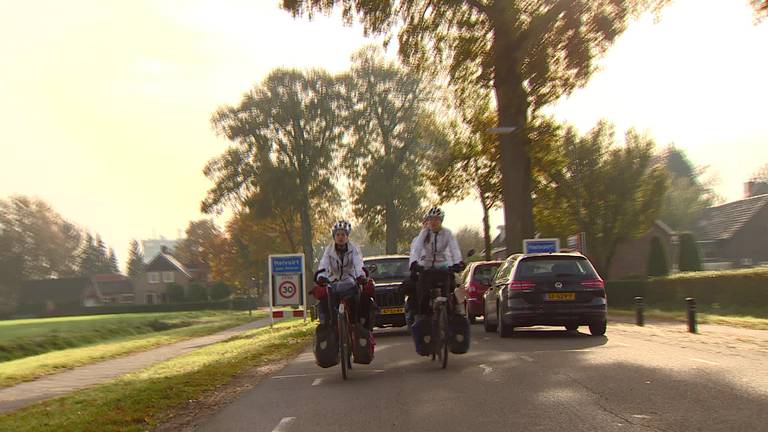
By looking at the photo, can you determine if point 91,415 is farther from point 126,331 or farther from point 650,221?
point 650,221

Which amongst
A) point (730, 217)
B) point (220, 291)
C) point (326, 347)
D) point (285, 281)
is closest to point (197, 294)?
point (220, 291)

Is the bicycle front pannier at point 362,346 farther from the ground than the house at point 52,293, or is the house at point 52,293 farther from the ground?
the house at point 52,293

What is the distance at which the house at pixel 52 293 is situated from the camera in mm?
92438

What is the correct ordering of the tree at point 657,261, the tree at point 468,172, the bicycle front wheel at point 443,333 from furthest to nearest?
the tree at point 657,261 → the tree at point 468,172 → the bicycle front wheel at point 443,333

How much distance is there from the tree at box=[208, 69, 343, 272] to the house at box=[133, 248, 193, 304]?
63106 millimetres

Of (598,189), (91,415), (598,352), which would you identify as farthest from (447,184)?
(91,415)

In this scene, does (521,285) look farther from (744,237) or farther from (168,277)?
(168,277)

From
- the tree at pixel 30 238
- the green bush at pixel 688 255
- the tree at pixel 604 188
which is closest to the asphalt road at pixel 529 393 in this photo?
the tree at pixel 604 188

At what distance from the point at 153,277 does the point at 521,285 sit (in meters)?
104

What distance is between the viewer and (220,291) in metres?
84.4

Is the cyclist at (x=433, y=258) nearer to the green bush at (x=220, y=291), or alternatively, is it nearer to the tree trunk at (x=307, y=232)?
the tree trunk at (x=307, y=232)

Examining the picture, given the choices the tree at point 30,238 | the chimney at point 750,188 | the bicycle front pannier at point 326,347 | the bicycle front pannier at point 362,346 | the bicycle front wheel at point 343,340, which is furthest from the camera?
the tree at point 30,238

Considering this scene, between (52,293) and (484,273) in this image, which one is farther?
(52,293)

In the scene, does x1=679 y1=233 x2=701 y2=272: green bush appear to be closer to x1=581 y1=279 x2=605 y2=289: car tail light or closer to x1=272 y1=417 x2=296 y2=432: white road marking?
x1=581 y1=279 x2=605 y2=289: car tail light
